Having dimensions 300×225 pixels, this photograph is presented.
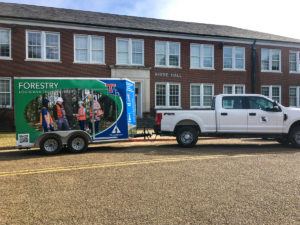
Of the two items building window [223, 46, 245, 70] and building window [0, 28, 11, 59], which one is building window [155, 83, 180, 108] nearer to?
building window [223, 46, 245, 70]

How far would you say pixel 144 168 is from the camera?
654cm

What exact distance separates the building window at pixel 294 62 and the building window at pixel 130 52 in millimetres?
14713

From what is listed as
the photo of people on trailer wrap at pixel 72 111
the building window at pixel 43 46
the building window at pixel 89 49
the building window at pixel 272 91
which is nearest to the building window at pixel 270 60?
the building window at pixel 272 91

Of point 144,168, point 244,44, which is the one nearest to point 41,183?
point 144,168

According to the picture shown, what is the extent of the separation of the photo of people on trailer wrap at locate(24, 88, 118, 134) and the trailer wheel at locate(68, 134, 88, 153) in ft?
1.06

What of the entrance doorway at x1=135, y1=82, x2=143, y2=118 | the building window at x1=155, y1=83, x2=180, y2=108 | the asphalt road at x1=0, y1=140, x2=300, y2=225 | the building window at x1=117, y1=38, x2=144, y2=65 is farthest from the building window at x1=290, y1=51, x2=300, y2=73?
the asphalt road at x1=0, y1=140, x2=300, y2=225

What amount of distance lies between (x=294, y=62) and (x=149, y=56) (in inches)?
570

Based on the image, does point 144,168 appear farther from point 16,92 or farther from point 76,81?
point 16,92

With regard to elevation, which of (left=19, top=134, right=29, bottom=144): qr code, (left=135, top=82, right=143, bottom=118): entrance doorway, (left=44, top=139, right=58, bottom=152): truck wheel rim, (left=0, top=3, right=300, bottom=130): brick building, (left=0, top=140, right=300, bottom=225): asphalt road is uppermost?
(left=0, top=3, right=300, bottom=130): brick building

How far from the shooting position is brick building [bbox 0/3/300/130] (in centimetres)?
1804

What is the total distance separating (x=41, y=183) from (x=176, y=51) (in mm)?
18146

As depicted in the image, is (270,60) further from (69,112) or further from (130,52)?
(69,112)

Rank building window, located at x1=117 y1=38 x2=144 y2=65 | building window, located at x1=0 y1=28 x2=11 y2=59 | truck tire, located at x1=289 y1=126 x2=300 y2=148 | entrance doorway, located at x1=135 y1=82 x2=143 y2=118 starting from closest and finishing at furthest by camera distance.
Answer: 1. truck tire, located at x1=289 y1=126 x2=300 y2=148
2. building window, located at x1=0 y1=28 x2=11 y2=59
3. building window, located at x1=117 y1=38 x2=144 y2=65
4. entrance doorway, located at x1=135 y1=82 x2=143 y2=118

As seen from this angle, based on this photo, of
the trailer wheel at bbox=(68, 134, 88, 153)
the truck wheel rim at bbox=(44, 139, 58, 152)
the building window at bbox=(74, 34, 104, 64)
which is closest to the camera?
the truck wheel rim at bbox=(44, 139, 58, 152)
